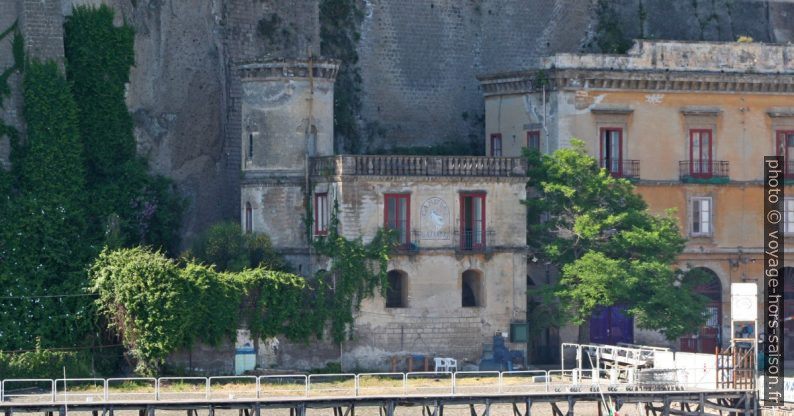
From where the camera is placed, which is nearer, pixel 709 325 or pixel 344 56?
pixel 709 325

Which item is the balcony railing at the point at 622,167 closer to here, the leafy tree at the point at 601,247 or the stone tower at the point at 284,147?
the leafy tree at the point at 601,247

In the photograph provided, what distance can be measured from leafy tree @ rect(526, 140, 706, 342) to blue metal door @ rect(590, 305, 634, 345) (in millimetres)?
1349

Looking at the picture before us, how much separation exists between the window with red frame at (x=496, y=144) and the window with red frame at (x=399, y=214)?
23.6ft

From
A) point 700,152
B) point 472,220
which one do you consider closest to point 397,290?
point 472,220

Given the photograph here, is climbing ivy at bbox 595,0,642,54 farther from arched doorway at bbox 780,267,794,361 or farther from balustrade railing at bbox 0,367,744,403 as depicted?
balustrade railing at bbox 0,367,744,403

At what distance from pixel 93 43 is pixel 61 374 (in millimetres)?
10637

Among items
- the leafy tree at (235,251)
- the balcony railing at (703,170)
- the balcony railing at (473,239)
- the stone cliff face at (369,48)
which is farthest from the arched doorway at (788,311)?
the leafy tree at (235,251)

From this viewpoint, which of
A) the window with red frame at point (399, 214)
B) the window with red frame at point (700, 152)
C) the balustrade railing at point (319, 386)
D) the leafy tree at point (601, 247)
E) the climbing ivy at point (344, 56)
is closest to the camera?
the balustrade railing at point (319, 386)

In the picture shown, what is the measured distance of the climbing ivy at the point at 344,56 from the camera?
257 ft

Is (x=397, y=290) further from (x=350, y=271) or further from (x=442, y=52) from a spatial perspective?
(x=442, y=52)

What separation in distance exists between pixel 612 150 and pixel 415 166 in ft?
26.4

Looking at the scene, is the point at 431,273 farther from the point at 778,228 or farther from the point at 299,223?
→ the point at 778,228

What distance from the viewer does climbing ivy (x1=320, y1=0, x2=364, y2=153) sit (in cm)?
7819

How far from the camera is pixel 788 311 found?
7788 cm
